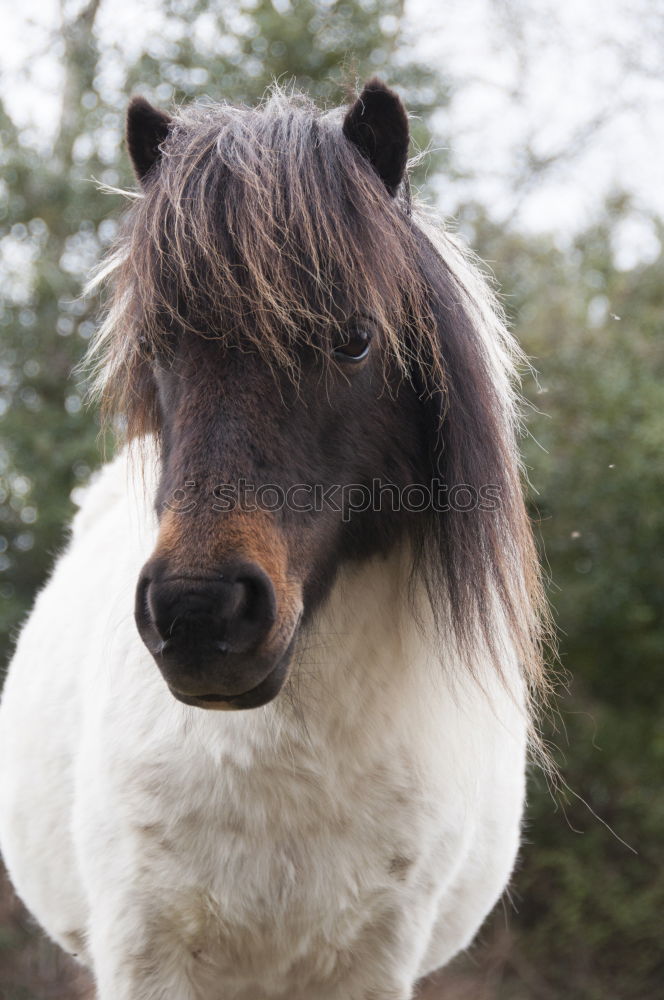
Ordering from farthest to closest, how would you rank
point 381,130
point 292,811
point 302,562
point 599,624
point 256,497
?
1. point 599,624
2. point 292,811
3. point 381,130
4. point 302,562
5. point 256,497

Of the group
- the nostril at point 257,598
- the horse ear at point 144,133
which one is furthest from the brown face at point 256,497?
the horse ear at point 144,133

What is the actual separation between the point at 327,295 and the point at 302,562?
1.65 feet

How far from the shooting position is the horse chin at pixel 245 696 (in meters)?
1.67

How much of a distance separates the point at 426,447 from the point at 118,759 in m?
0.98

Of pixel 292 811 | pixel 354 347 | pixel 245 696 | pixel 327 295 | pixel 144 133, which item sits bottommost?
pixel 292 811

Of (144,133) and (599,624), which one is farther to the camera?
(599,624)

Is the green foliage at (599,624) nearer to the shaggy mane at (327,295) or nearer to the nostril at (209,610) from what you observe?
the shaggy mane at (327,295)

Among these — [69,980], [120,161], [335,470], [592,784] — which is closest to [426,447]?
[335,470]

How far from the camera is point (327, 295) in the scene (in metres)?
1.85

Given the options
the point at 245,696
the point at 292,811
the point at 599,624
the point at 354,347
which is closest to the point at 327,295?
the point at 354,347

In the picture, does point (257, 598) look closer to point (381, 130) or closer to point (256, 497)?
point (256, 497)

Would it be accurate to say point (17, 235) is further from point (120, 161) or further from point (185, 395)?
point (185, 395)

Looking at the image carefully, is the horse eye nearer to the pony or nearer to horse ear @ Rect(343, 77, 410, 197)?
the pony

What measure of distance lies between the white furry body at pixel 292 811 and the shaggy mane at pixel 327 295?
0.18m
